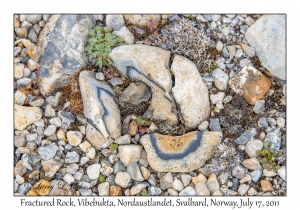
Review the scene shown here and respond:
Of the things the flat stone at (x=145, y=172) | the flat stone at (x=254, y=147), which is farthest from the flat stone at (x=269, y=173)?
the flat stone at (x=145, y=172)

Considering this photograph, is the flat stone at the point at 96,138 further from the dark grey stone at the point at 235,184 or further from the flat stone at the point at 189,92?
the dark grey stone at the point at 235,184

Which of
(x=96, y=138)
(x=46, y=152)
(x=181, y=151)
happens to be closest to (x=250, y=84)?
(x=181, y=151)

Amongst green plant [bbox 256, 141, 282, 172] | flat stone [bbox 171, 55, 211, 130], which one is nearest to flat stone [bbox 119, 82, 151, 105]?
flat stone [bbox 171, 55, 211, 130]

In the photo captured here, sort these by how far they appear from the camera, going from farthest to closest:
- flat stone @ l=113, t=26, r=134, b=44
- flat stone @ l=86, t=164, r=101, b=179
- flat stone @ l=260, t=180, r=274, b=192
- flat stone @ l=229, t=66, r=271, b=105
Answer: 1. flat stone @ l=113, t=26, r=134, b=44
2. flat stone @ l=229, t=66, r=271, b=105
3. flat stone @ l=86, t=164, r=101, b=179
4. flat stone @ l=260, t=180, r=274, b=192

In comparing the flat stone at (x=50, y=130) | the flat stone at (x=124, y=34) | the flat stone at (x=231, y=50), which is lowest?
the flat stone at (x=50, y=130)

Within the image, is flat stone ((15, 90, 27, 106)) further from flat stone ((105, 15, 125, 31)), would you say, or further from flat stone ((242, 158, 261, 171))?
flat stone ((242, 158, 261, 171))

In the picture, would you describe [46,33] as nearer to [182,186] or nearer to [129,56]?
[129,56]

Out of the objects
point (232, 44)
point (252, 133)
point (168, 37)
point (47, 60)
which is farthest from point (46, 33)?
point (252, 133)
